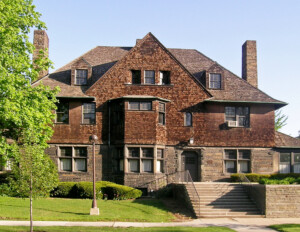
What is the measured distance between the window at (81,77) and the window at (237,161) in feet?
39.2

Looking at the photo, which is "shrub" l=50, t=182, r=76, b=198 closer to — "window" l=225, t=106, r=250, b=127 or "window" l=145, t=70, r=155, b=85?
"window" l=145, t=70, r=155, b=85

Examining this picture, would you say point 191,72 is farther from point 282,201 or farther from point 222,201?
point 282,201

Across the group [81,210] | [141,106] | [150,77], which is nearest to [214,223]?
[81,210]

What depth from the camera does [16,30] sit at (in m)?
21.3

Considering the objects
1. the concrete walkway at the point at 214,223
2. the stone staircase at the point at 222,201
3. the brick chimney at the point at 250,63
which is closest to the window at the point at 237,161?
the stone staircase at the point at 222,201

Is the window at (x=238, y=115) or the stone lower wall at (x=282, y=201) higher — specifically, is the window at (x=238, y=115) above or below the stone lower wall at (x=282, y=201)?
above

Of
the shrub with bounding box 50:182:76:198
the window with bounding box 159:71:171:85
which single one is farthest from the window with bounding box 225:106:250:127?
the shrub with bounding box 50:182:76:198

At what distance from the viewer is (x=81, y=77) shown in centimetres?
2803

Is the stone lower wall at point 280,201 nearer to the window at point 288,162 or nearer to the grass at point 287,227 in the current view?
the grass at point 287,227

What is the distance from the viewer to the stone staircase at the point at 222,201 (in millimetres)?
20172

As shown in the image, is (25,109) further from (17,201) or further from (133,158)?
(133,158)

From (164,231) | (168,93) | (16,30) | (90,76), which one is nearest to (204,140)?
(168,93)

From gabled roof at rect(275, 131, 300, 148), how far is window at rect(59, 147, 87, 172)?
14.4 m

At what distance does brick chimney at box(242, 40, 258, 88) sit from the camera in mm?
30547
